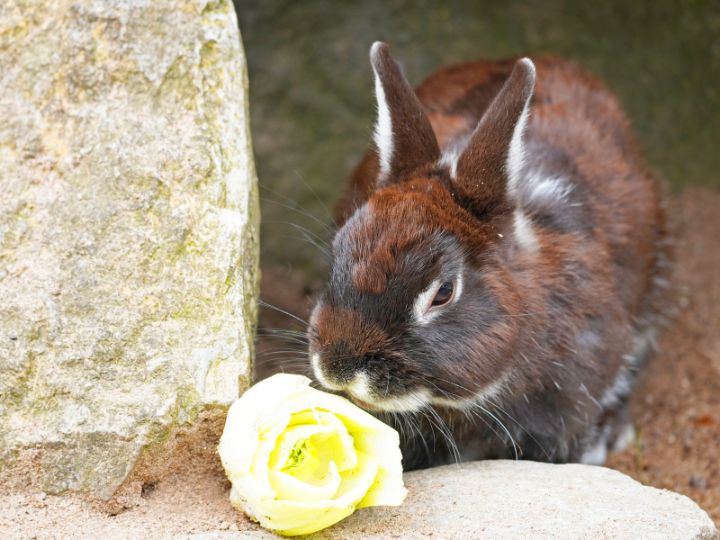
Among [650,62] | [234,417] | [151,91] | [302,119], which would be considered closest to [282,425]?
[234,417]

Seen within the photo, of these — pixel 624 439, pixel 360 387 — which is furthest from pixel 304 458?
pixel 624 439

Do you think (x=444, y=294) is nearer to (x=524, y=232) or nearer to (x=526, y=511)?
(x=524, y=232)

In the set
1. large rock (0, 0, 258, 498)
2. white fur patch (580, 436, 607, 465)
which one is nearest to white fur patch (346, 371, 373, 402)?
large rock (0, 0, 258, 498)

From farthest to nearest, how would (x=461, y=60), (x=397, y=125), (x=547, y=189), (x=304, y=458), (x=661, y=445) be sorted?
1. (x=461, y=60)
2. (x=661, y=445)
3. (x=547, y=189)
4. (x=397, y=125)
5. (x=304, y=458)

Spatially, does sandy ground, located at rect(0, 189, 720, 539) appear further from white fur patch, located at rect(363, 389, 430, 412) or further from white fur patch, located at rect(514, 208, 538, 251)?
white fur patch, located at rect(514, 208, 538, 251)

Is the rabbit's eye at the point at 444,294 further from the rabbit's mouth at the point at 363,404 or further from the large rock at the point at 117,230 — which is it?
the large rock at the point at 117,230
